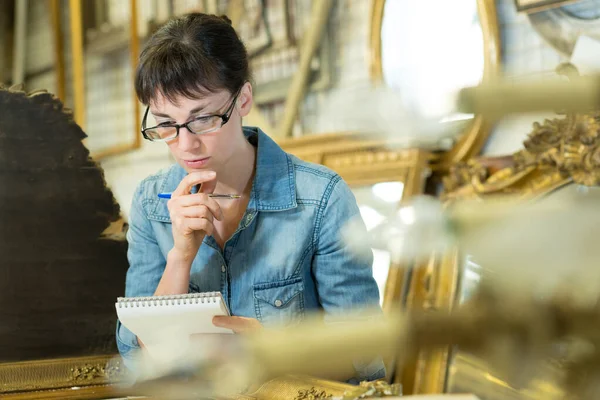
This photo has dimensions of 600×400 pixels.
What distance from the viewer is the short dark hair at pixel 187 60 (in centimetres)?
62

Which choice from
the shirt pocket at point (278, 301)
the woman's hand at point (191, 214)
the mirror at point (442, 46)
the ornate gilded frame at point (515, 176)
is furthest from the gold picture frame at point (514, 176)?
the woman's hand at point (191, 214)

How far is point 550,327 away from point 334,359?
0.06 meters

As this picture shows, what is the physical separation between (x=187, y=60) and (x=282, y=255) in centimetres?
21

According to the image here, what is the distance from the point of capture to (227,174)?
0.71m

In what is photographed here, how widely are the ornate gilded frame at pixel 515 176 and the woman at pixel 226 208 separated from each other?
0.68 ft

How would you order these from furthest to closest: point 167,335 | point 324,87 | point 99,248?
point 324,87 → point 99,248 → point 167,335

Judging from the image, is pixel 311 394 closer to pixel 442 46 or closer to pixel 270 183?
pixel 270 183

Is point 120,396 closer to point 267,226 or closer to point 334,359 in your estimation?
point 267,226

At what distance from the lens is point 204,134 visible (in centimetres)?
64

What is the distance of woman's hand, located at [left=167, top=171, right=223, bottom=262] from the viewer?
0.63 meters

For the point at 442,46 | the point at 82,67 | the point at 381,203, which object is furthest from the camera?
the point at 381,203

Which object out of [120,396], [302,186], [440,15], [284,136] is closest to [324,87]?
[284,136]

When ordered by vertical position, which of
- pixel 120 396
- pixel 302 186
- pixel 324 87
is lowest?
pixel 120 396

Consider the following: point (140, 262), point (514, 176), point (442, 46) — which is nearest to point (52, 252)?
point (140, 262)
